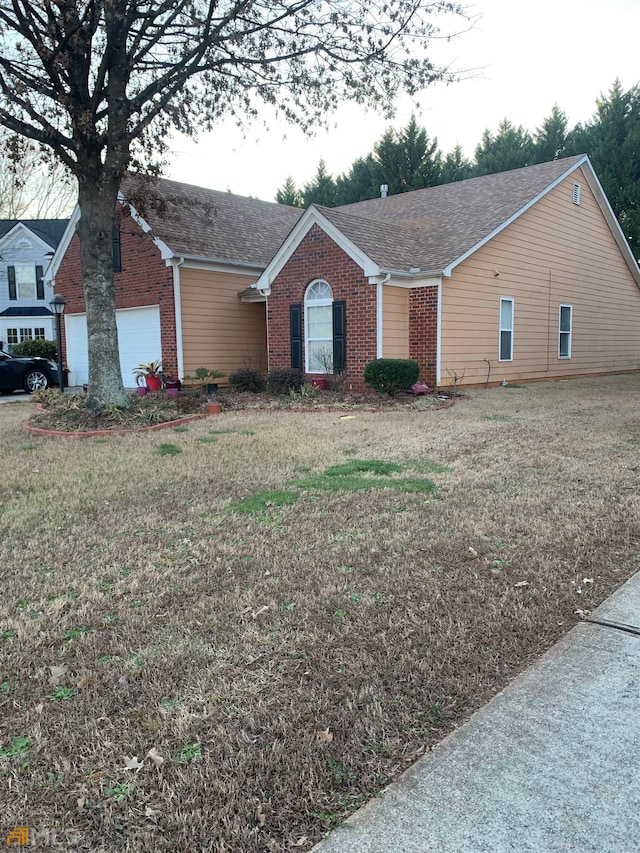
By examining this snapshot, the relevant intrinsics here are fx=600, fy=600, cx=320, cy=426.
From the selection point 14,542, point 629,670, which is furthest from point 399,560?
point 14,542

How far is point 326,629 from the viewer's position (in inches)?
112

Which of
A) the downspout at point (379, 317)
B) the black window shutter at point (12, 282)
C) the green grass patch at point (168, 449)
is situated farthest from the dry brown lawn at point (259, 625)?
the black window shutter at point (12, 282)

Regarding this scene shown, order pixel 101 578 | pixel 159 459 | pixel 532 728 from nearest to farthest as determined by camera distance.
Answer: pixel 532 728 < pixel 101 578 < pixel 159 459

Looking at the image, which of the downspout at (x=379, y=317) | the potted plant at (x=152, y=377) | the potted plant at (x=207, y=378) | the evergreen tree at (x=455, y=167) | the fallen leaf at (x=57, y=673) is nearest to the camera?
the fallen leaf at (x=57, y=673)

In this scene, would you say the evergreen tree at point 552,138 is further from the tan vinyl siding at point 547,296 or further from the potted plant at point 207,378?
the potted plant at point 207,378

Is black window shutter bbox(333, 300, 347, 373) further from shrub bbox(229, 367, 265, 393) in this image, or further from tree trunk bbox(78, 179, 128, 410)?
tree trunk bbox(78, 179, 128, 410)

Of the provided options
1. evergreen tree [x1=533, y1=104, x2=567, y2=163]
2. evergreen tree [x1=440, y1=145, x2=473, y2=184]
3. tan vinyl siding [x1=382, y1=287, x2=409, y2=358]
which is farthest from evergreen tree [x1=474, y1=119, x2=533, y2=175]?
tan vinyl siding [x1=382, y1=287, x2=409, y2=358]

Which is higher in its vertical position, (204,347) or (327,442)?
(204,347)

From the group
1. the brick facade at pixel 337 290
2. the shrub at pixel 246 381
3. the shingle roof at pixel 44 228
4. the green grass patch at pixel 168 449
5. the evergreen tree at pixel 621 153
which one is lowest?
the green grass patch at pixel 168 449

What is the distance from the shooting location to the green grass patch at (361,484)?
209 inches

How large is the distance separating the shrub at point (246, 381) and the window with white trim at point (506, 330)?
20.6ft

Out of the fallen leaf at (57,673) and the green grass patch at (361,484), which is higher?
the green grass patch at (361,484)

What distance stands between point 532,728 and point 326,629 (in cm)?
101

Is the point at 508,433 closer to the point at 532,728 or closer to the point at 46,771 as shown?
the point at 532,728
